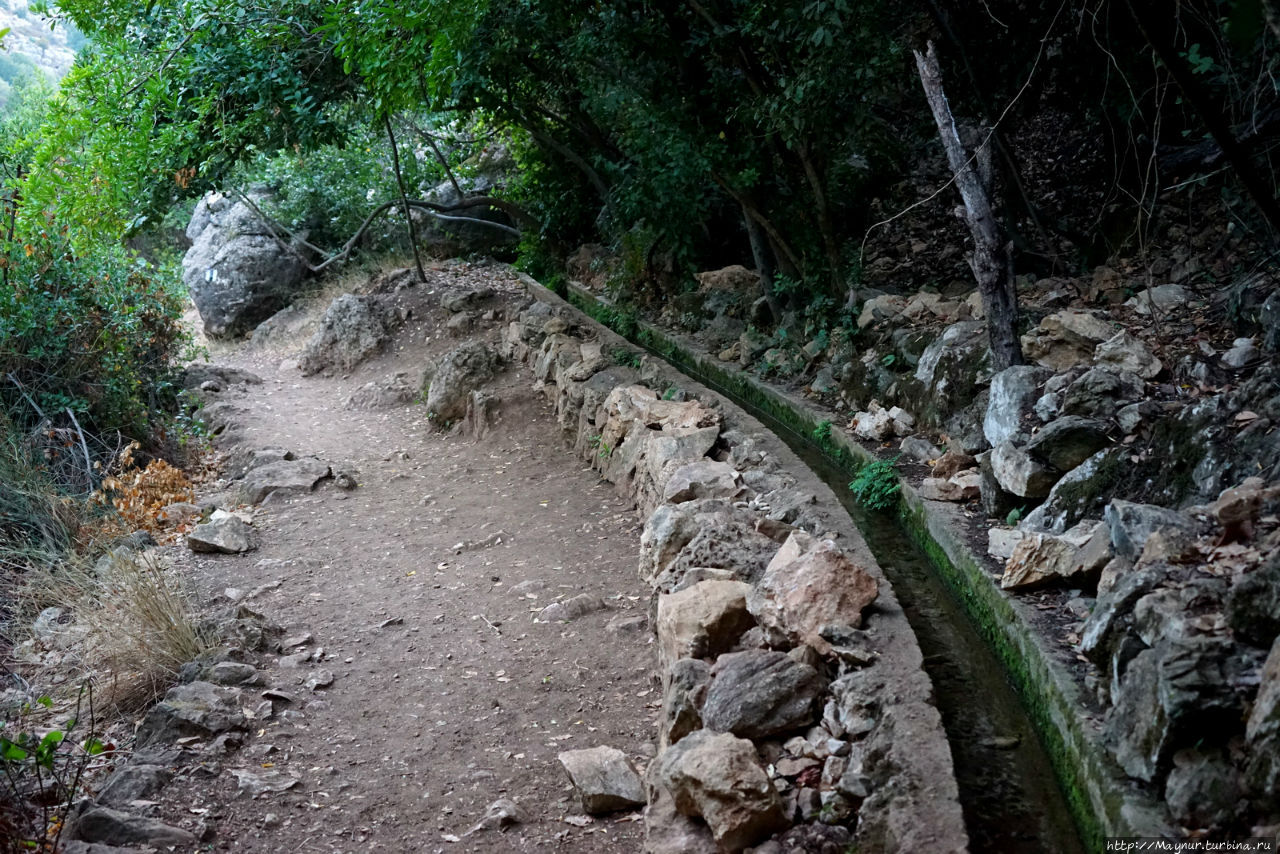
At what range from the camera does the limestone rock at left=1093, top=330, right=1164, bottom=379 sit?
4.59m

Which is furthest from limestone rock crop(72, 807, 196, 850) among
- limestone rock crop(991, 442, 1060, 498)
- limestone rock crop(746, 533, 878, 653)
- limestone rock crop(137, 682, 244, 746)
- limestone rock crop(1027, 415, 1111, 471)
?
limestone rock crop(1027, 415, 1111, 471)

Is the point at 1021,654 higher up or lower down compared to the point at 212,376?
higher up

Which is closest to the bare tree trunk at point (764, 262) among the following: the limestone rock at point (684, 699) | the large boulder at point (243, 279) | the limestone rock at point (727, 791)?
the limestone rock at point (684, 699)

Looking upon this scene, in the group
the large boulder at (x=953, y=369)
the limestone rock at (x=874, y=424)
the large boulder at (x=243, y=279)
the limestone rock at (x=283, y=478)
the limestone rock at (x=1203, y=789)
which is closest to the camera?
the limestone rock at (x=1203, y=789)

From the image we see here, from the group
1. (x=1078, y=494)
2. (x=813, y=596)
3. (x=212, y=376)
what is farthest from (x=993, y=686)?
(x=212, y=376)

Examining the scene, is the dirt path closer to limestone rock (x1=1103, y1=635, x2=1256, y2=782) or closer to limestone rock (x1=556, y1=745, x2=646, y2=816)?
limestone rock (x1=556, y1=745, x2=646, y2=816)

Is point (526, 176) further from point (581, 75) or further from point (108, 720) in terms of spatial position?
point (108, 720)

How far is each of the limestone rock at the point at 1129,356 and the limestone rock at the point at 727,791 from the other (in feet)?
9.71

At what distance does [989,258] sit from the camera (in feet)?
17.8

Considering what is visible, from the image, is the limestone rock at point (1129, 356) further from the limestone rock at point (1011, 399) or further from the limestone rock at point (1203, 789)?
the limestone rock at point (1203, 789)

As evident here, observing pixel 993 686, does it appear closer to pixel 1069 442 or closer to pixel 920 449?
pixel 1069 442

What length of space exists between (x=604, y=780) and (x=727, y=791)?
69cm

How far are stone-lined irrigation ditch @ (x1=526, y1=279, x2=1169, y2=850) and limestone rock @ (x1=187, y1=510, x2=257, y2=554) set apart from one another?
12.7 feet

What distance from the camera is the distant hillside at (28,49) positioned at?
26.6 m
